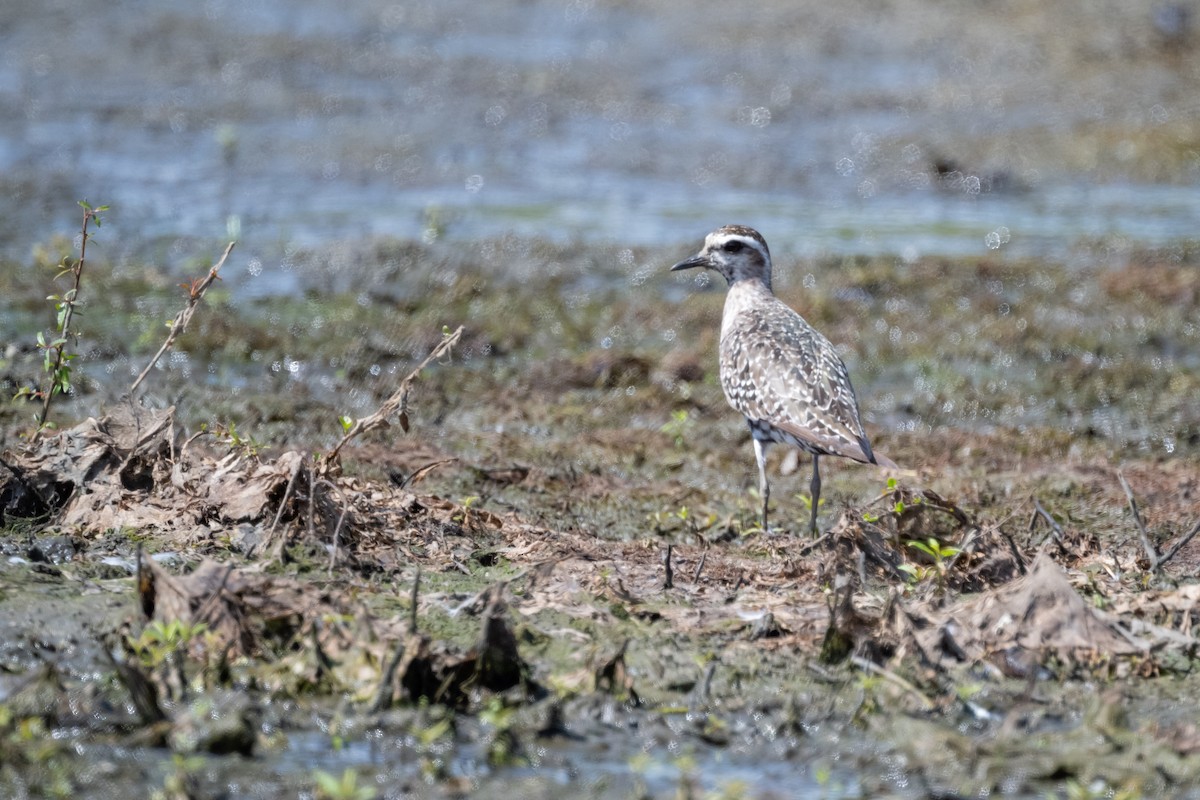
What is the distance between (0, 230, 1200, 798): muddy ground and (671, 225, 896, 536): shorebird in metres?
0.42

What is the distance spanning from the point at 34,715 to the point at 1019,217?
46.5ft

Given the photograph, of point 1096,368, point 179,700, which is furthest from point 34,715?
point 1096,368

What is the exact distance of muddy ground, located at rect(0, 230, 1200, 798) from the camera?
519cm

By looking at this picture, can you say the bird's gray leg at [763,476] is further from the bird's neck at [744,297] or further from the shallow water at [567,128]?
the shallow water at [567,128]

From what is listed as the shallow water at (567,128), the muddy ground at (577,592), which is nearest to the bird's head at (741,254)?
the muddy ground at (577,592)

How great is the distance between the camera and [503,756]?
521cm

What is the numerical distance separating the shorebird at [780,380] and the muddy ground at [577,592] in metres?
0.42

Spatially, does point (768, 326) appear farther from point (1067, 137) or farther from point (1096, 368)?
point (1067, 137)

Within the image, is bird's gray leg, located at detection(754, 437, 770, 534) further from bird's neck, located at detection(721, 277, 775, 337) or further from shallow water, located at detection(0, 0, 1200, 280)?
shallow water, located at detection(0, 0, 1200, 280)

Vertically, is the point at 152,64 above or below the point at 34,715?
above

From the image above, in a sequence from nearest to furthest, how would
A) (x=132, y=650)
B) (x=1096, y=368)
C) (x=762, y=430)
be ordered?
(x=132, y=650) → (x=762, y=430) → (x=1096, y=368)

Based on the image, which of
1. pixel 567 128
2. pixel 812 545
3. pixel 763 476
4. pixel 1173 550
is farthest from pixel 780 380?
pixel 567 128

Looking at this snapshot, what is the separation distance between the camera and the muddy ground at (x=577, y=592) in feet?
17.0

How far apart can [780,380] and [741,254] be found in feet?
5.72
